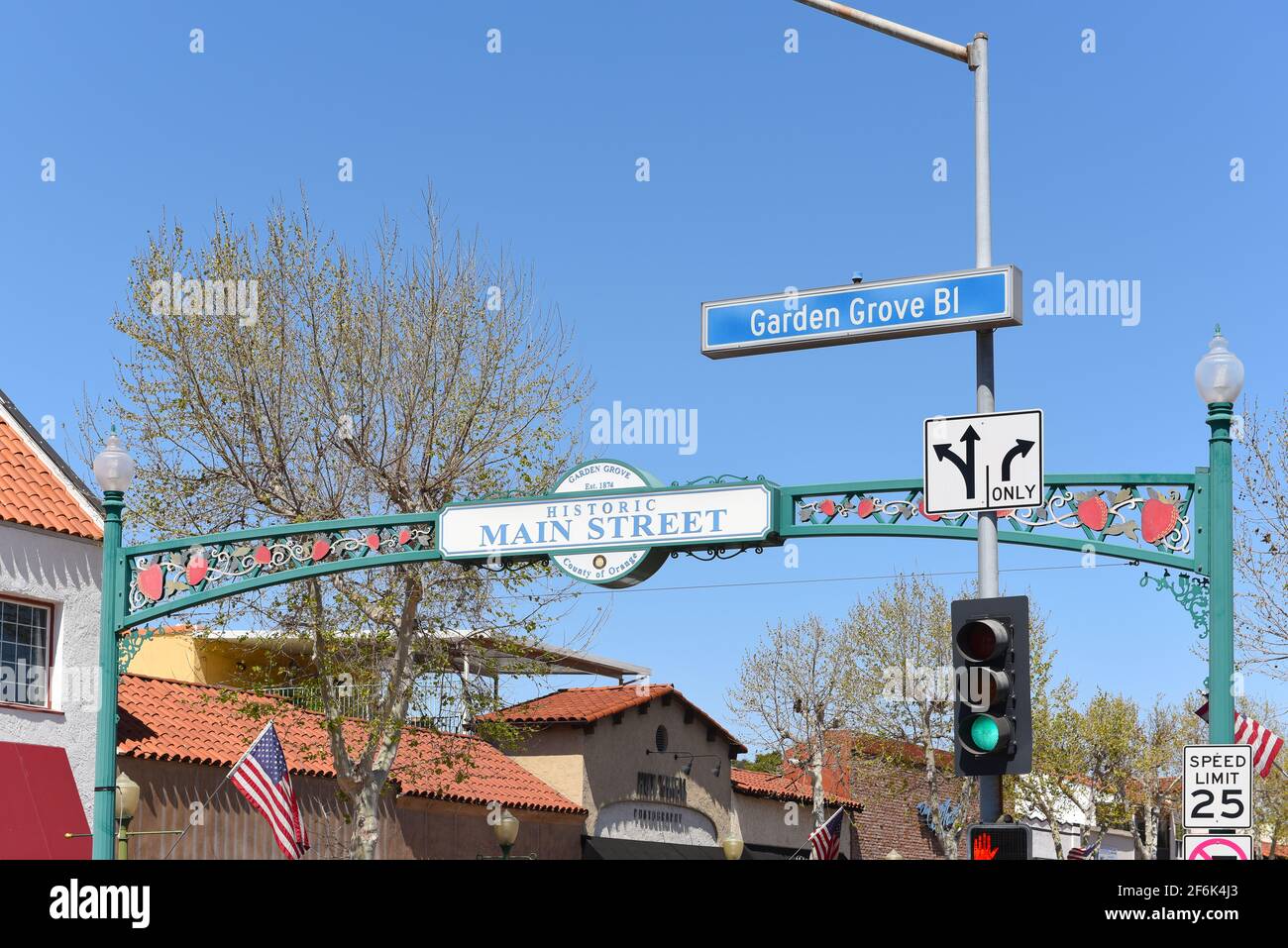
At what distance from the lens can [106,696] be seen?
54.6 feet

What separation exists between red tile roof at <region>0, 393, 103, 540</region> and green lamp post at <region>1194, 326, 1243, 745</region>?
47.1ft

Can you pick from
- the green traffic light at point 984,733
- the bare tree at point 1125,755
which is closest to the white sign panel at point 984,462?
the green traffic light at point 984,733

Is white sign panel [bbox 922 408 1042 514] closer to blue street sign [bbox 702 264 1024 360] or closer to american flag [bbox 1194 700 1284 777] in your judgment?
blue street sign [bbox 702 264 1024 360]

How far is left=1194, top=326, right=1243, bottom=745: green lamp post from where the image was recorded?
40.2ft

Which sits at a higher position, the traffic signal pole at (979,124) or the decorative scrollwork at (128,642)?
the traffic signal pole at (979,124)

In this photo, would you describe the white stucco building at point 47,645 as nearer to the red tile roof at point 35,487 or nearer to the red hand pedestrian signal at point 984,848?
the red tile roof at point 35,487

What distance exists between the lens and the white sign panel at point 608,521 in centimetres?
1508

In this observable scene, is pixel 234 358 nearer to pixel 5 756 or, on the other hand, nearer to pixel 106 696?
pixel 5 756

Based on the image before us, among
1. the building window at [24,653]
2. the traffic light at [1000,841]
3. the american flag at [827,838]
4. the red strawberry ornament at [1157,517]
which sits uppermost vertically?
the red strawberry ornament at [1157,517]

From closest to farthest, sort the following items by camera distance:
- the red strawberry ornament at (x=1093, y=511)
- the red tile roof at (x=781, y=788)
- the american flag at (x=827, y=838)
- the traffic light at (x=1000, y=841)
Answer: the traffic light at (x=1000, y=841) → the red strawberry ornament at (x=1093, y=511) → the american flag at (x=827, y=838) → the red tile roof at (x=781, y=788)

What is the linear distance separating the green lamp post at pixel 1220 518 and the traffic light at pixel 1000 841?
277cm

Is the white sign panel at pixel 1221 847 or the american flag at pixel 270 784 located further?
the american flag at pixel 270 784
